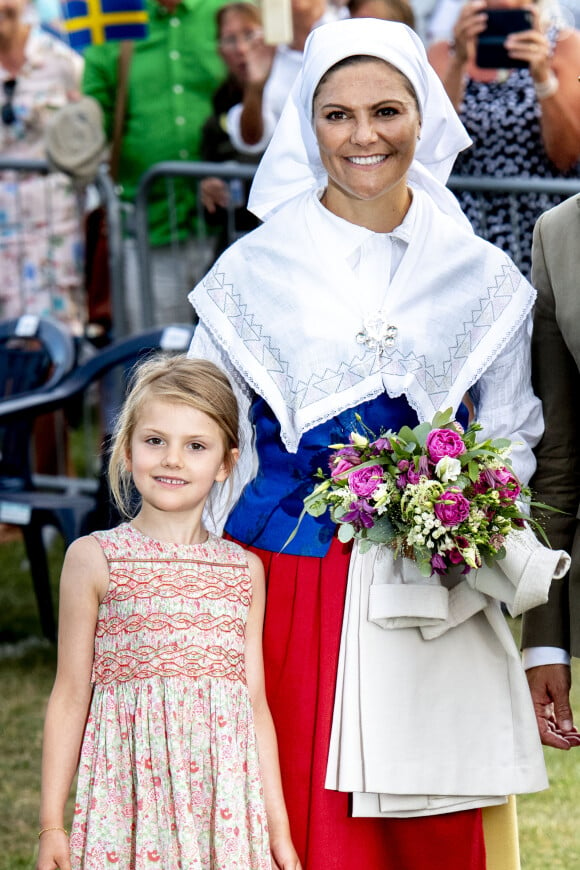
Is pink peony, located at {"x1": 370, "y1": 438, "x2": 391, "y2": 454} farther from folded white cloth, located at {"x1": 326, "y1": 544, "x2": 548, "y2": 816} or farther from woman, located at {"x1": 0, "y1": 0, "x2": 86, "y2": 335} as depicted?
woman, located at {"x1": 0, "y1": 0, "x2": 86, "y2": 335}

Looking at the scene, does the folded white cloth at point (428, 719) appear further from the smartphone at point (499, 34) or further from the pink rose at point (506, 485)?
the smartphone at point (499, 34)

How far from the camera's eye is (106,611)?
3.24 meters

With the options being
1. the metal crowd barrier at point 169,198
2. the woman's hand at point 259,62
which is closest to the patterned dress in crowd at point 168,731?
the metal crowd barrier at point 169,198

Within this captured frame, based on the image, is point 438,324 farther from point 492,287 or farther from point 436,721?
point 436,721

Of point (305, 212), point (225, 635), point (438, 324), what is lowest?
point (225, 635)

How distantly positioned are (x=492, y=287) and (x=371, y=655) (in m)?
0.84

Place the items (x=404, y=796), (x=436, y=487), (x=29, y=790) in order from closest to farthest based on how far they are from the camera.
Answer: (x=436, y=487) < (x=404, y=796) < (x=29, y=790)

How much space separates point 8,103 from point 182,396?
585 cm

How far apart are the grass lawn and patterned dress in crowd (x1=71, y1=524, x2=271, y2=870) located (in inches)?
73.0

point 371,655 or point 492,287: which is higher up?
point 492,287

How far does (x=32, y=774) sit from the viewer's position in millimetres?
5680

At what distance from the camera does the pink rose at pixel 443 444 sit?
9.85 feet

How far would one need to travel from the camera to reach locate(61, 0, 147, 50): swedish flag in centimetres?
775

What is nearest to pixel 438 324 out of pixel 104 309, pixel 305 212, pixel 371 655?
pixel 305 212
